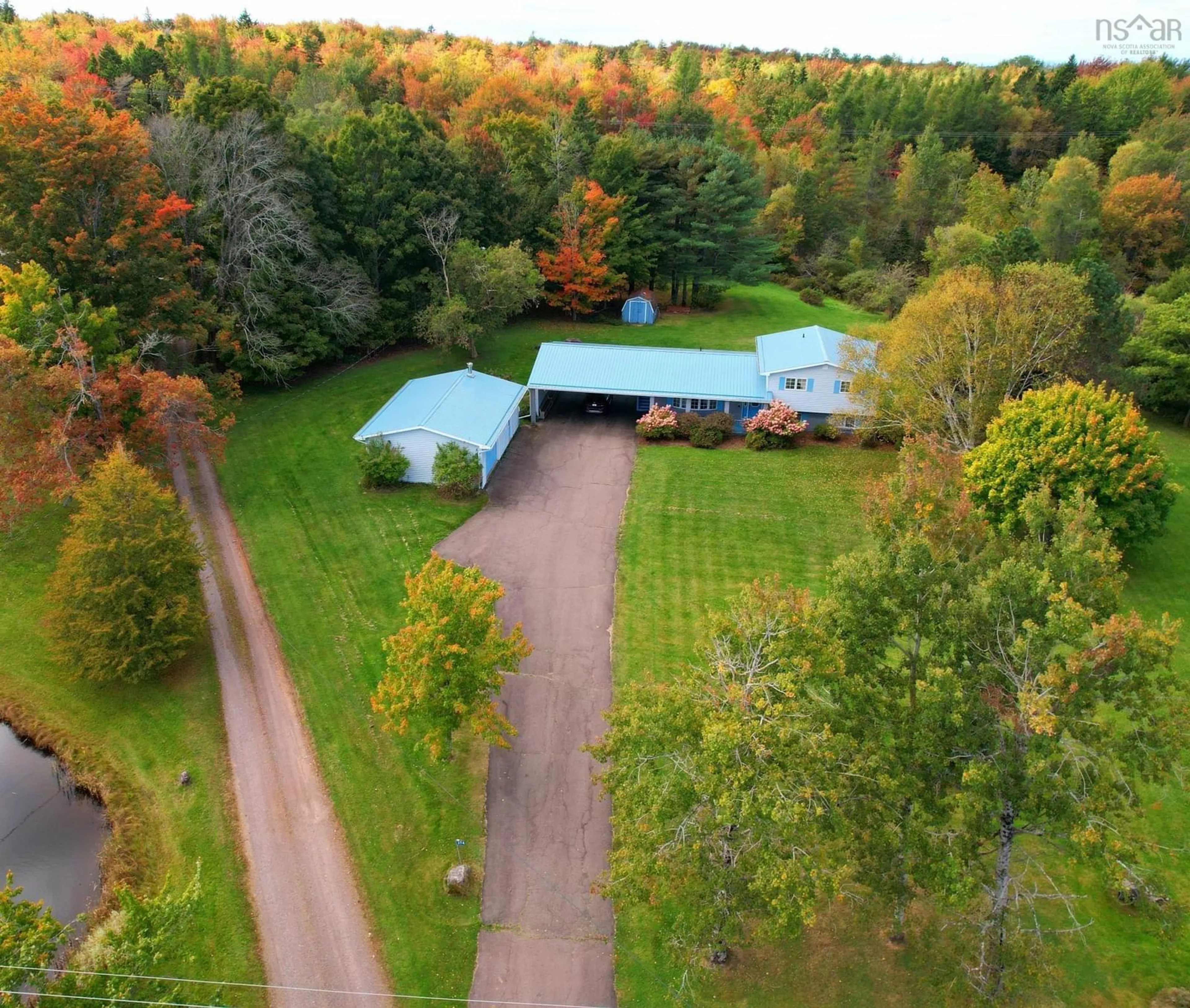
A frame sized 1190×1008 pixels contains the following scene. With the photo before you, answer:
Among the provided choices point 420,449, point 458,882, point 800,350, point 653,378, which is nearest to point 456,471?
point 420,449

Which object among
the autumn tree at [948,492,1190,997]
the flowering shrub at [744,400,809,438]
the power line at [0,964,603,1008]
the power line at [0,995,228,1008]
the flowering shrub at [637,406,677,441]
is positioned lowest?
the power line at [0,964,603,1008]

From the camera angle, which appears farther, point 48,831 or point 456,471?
point 456,471

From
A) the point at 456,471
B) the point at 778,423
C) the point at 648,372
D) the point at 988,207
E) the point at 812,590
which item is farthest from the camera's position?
the point at 988,207

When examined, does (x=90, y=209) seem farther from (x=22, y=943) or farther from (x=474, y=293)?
(x=22, y=943)

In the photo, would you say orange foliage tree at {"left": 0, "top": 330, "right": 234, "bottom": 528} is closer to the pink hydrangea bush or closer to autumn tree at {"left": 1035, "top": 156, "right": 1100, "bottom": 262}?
the pink hydrangea bush

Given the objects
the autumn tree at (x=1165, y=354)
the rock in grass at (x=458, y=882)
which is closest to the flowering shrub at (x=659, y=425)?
the autumn tree at (x=1165, y=354)

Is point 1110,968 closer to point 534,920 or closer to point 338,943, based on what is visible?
point 534,920

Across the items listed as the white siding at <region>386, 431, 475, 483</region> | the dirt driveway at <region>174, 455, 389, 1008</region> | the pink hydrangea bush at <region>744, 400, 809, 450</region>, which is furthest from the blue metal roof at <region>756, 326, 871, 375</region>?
the dirt driveway at <region>174, 455, 389, 1008</region>
